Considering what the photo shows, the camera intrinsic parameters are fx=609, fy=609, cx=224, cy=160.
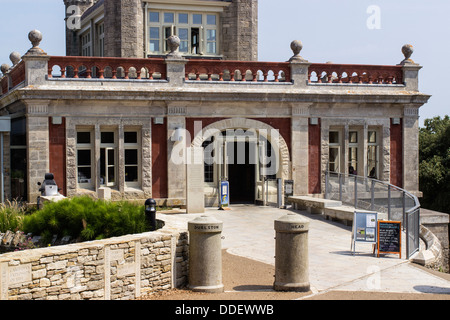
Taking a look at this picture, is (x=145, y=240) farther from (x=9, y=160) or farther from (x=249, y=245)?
(x=9, y=160)

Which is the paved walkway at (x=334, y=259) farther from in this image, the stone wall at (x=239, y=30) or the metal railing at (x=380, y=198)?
the stone wall at (x=239, y=30)

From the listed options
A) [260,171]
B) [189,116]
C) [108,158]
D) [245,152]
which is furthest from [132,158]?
[260,171]

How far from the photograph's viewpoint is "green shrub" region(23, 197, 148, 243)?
11.9 meters

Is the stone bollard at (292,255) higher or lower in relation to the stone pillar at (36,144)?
lower

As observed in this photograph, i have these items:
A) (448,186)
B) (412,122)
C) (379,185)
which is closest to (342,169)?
(412,122)

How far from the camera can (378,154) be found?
21.6 m

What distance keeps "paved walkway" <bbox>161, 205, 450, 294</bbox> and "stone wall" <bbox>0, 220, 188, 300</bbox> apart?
50.5 inches

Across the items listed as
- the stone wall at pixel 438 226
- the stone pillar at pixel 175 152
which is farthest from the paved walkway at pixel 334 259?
the stone wall at pixel 438 226

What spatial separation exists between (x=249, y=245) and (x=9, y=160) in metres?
10.4

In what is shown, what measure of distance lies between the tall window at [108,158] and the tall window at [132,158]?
386mm

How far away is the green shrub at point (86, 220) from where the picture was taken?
39.0 feet

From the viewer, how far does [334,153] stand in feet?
71.1

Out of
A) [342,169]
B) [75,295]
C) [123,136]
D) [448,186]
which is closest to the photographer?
[75,295]

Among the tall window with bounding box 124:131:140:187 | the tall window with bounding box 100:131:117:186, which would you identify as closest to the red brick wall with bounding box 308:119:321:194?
the tall window with bounding box 124:131:140:187
